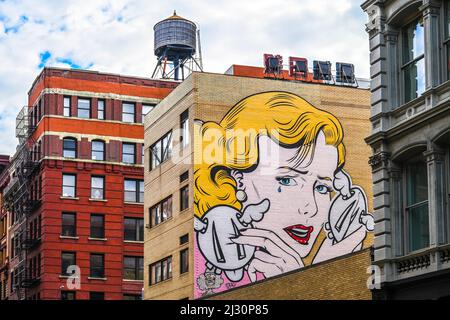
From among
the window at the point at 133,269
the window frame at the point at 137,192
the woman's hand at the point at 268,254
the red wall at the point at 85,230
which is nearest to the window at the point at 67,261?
the red wall at the point at 85,230

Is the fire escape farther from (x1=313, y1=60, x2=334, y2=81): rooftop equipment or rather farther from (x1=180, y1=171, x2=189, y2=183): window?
(x1=313, y1=60, x2=334, y2=81): rooftop equipment

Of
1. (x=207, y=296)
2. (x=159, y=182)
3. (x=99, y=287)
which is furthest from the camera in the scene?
(x=99, y=287)

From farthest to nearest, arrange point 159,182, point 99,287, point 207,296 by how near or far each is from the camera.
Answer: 1. point 99,287
2. point 159,182
3. point 207,296

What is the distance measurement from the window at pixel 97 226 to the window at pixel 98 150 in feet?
16.8

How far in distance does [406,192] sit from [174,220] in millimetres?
Answer: 33281

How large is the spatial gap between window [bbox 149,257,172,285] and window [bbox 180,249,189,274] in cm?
232

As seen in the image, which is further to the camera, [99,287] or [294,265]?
[99,287]

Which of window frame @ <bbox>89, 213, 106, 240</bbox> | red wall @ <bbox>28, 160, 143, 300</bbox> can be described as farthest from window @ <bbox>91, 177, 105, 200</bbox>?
window frame @ <bbox>89, 213, 106, 240</bbox>

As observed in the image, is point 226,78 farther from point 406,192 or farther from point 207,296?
point 406,192

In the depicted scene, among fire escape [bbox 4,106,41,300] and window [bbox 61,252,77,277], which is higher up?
fire escape [bbox 4,106,41,300]

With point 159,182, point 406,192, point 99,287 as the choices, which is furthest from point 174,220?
point 406,192

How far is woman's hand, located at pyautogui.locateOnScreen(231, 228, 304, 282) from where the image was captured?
6262 cm

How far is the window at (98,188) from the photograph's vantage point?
88812mm

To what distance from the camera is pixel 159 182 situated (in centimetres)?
6938
